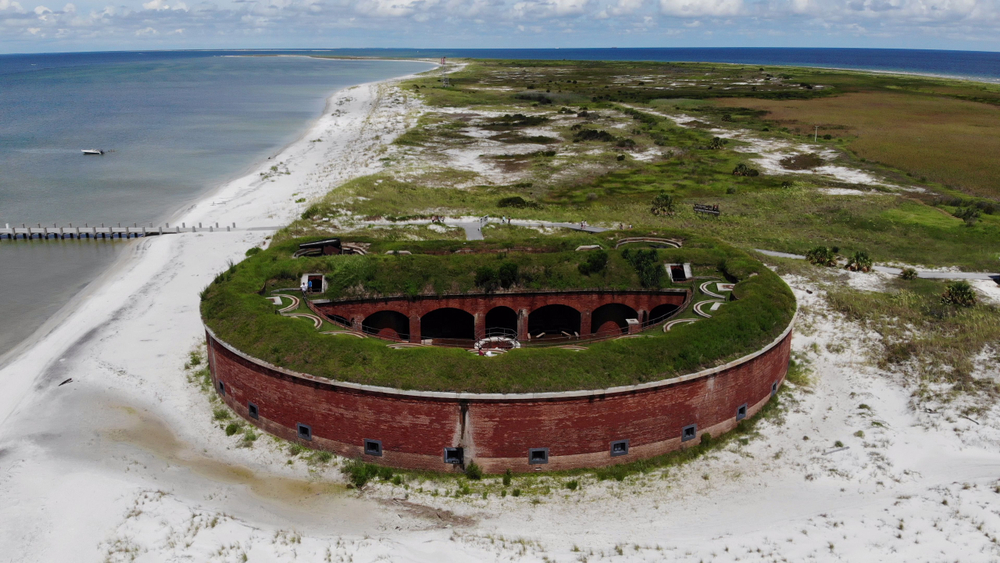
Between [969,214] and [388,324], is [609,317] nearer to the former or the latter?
[388,324]

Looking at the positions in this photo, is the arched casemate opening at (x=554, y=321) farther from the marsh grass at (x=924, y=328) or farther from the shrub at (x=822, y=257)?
the shrub at (x=822, y=257)

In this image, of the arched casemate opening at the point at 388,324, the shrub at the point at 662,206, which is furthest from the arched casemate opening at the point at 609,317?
the shrub at the point at 662,206

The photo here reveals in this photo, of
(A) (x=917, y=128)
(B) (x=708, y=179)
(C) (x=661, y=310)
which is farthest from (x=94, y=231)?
(A) (x=917, y=128)

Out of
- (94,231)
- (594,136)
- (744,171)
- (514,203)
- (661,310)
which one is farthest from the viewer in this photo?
(594,136)

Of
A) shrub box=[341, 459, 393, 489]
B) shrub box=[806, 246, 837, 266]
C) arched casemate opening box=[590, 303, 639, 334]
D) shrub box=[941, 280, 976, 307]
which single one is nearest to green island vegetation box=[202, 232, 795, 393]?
arched casemate opening box=[590, 303, 639, 334]

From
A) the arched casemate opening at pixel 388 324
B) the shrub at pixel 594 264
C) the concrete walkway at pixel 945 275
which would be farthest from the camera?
the concrete walkway at pixel 945 275

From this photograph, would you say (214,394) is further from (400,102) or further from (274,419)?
(400,102)
